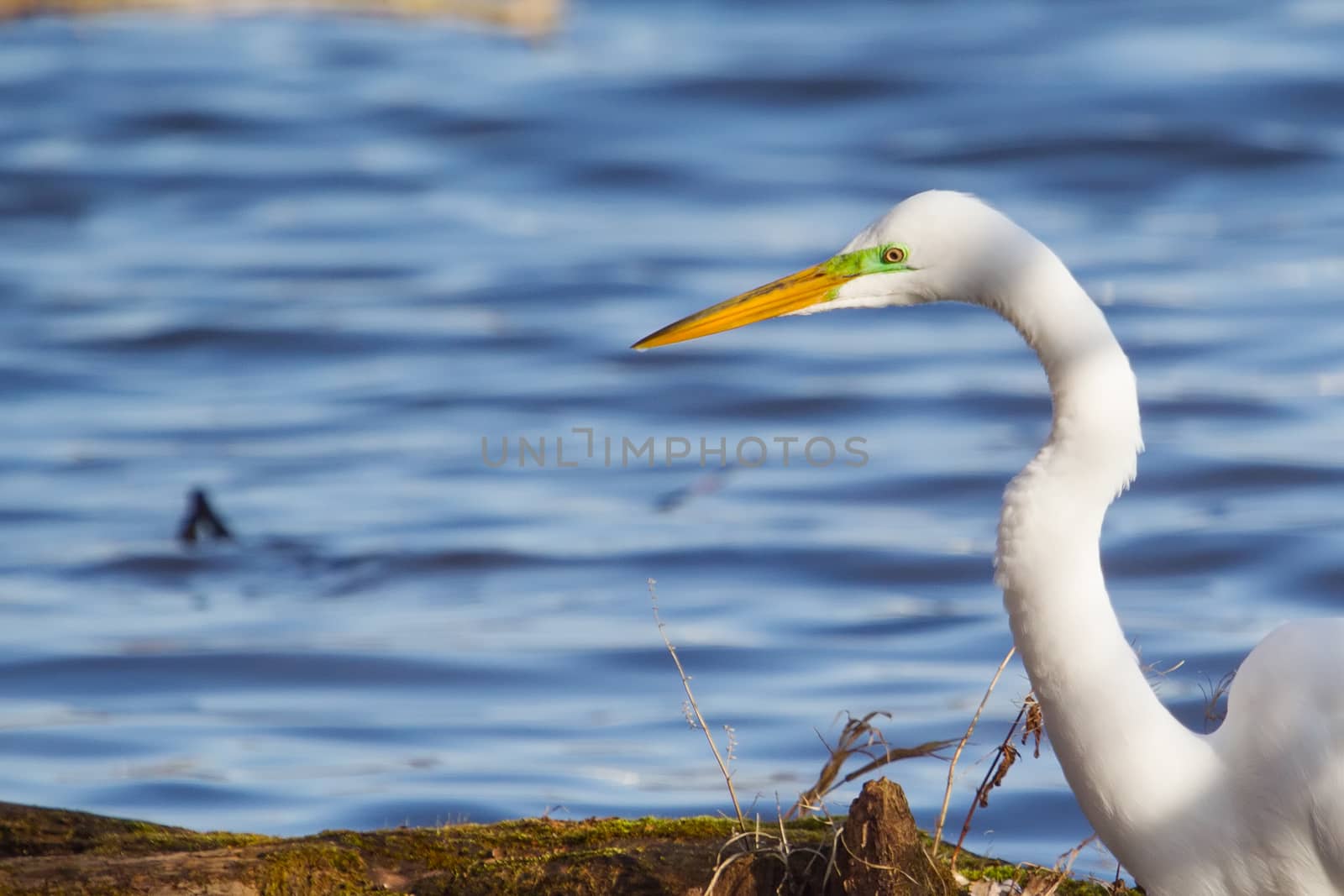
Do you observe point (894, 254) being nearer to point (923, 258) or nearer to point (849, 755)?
point (923, 258)

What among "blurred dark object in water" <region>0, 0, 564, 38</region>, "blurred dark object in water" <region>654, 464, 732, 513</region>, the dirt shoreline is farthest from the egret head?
"blurred dark object in water" <region>0, 0, 564, 38</region>

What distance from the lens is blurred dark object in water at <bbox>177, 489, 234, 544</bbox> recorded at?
30.8ft

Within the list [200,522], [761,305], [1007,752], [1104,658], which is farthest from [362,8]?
[1104,658]

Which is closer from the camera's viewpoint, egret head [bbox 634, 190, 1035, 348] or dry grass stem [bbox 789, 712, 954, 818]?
egret head [bbox 634, 190, 1035, 348]

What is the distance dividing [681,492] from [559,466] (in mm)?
856

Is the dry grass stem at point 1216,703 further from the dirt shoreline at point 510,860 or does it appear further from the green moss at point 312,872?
the green moss at point 312,872

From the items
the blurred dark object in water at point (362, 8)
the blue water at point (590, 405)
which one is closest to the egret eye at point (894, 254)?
the blue water at point (590, 405)

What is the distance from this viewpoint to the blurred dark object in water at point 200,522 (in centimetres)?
939

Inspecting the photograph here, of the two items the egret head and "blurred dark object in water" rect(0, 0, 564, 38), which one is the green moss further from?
"blurred dark object in water" rect(0, 0, 564, 38)

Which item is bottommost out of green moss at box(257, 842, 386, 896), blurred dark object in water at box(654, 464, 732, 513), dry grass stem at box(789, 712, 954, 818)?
green moss at box(257, 842, 386, 896)

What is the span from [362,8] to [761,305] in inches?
901

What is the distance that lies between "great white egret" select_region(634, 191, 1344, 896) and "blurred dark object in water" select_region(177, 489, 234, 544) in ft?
20.2

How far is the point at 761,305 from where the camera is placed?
4094 millimetres

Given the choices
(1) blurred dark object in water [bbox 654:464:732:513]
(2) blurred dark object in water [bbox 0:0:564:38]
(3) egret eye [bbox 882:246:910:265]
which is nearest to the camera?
(3) egret eye [bbox 882:246:910:265]
